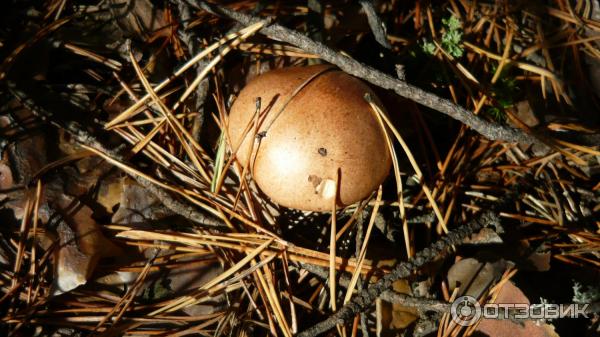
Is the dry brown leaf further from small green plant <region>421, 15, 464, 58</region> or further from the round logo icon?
small green plant <region>421, 15, 464, 58</region>

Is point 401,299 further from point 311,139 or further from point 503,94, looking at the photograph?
point 503,94

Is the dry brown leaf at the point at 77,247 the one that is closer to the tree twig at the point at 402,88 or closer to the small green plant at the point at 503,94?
the tree twig at the point at 402,88

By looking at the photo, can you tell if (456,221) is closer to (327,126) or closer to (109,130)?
(327,126)

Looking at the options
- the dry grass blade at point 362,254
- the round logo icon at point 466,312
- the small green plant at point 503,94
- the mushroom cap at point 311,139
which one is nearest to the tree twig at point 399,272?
the dry grass blade at point 362,254

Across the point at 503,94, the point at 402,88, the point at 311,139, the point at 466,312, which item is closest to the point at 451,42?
the point at 503,94

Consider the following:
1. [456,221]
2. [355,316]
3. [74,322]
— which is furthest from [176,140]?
[456,221]

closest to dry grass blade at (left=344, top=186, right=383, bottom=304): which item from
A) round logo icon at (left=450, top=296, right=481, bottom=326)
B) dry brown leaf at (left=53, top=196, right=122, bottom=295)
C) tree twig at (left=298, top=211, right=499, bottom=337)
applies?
tree twig at (left=298, top=211, right=499, bottom=337)
